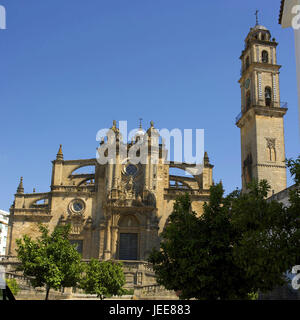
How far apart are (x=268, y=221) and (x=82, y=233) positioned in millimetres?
31175

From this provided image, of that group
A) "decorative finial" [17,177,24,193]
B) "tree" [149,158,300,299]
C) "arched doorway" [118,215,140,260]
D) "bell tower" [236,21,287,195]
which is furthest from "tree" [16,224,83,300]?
"decorative finial" [17,177,24,193]

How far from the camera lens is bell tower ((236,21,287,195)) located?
37469 mm

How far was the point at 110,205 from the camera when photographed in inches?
1641

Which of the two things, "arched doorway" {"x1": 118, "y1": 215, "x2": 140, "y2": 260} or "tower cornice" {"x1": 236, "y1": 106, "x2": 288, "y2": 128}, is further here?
"arched doorway" {"x1": 118, "y1": 215, "x2": 140, "y2": 260}

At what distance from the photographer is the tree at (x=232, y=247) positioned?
43.5ft

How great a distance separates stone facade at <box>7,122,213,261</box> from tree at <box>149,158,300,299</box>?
22.8 meters

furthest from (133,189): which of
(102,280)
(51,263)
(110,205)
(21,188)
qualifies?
(51,263)

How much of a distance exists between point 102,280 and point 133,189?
1684 centimetres

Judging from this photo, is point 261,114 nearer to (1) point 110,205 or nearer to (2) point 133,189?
(2) point 133,189

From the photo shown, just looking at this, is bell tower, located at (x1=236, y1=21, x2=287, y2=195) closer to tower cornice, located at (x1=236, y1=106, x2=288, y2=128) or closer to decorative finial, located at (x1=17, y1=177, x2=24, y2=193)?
tower cornice, located at (x1=236, y1=106, x2=288, y2=128)

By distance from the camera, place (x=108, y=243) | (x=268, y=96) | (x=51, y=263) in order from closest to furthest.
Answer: (x=51, y=263) → (x=268, y=96) → (x=108, y=243)

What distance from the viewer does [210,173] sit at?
45594 mm
